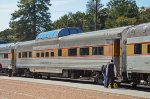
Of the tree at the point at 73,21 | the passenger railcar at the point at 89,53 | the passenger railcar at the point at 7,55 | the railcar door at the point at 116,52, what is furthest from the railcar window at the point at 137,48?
the tree at the point at 73,21

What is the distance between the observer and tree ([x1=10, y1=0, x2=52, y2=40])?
7844 cm

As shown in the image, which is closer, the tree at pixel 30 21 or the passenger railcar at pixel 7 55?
the passenger railcar at pixel 7 55

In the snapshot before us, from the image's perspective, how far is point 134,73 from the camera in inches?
1005

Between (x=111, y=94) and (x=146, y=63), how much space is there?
3138 millimetres

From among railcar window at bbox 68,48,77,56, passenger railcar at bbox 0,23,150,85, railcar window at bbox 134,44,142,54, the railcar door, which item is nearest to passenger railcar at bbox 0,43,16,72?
passenger railcar at bbox 0,23,150,85

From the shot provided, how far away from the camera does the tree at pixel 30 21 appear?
78438 mm

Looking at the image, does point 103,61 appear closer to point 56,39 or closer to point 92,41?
point 92,41

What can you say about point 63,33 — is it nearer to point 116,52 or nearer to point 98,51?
point 98,51

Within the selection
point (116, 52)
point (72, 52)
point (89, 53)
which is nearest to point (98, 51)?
point (89, 53)

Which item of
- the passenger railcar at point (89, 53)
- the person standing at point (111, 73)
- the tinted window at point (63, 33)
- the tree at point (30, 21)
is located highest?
the tree at point (30, 21)

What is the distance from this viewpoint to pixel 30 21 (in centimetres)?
7944

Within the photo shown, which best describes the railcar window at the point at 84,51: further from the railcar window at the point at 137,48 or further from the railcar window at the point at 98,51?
the railcar window at the point at 137,48

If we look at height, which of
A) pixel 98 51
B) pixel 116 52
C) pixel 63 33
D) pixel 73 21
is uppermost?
pixel 73 21

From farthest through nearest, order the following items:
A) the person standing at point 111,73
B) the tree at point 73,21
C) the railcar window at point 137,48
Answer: the tree at point 73,21
the person standing at point 111,73
the railcar window at point 137,48
